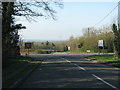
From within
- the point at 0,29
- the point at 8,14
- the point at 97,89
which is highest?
the point at 8,14

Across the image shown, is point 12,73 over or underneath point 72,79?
over

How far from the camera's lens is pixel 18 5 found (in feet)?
76.0

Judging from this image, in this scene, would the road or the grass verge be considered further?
the grass verge

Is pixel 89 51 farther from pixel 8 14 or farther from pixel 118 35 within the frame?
pixel 8 14

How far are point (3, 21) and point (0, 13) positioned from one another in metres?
0.82

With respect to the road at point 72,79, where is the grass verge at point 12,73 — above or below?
above

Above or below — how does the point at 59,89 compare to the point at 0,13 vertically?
below

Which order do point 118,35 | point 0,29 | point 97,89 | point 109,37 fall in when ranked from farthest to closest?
point 109,37 → point 118,35 → point 0,29 → point 97,89

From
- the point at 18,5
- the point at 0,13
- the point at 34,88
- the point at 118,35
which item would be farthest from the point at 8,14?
the point at 118,35

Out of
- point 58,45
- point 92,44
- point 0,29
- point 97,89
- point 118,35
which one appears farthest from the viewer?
point 58,45

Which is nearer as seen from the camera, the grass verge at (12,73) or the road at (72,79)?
the road at (72,79)

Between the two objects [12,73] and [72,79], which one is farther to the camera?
[12,73]

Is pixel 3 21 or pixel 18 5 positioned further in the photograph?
pixel 18 5

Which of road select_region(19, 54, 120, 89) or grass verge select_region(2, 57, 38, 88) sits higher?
grass verge select_region(2, 57, 38, 88)
